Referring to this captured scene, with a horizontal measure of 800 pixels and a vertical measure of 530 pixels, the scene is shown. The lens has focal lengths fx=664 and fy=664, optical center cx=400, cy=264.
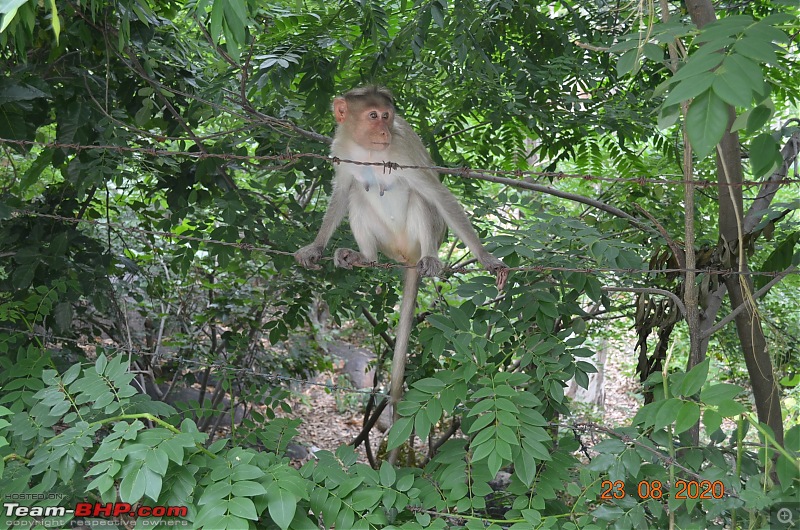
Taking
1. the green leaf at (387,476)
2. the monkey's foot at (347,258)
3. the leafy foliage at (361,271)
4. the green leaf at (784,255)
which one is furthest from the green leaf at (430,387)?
the green leaf at (784,255)

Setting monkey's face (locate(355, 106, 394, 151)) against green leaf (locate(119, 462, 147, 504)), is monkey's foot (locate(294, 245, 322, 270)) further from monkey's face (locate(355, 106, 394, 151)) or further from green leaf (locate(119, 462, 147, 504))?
green leaf (locate(119, 462, 147, 504))

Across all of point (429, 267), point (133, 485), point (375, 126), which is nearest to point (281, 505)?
point (133, 485)

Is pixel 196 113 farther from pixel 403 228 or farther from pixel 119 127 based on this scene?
pixel 403 228

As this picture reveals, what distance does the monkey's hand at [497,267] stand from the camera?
141 inches

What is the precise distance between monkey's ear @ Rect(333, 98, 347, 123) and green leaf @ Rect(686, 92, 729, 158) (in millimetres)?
2960

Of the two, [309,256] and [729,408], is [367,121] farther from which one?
[729,408]

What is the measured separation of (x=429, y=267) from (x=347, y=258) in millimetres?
675

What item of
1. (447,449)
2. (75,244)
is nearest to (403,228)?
(447,449)

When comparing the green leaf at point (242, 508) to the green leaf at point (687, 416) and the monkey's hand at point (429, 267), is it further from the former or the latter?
the monkey's hand at point (429, 267)

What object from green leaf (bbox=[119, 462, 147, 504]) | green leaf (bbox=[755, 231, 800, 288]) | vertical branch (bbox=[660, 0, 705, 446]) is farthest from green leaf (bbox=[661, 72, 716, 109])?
green leaf (bbox=[755, 231, 800, 288])

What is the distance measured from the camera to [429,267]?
167 inches

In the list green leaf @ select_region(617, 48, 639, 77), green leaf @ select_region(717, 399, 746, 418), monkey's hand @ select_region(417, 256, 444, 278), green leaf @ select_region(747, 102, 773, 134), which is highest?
green leaf @ select_region(617, 48, 639, 77)

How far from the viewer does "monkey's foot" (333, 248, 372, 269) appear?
4.51 m

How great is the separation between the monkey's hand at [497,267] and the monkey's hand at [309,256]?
1.14m
